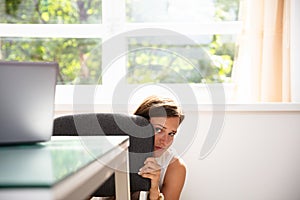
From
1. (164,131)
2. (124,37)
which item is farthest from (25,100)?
(124,37)

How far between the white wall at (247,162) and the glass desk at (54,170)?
5.90ft

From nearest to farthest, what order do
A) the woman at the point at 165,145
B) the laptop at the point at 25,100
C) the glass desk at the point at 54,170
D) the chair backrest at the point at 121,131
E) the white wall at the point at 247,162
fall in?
the glass desk at the point at 54,170 → the laptop at the point at 25,100 → the chair backrest at the point at 121,131 → the woman at the point at 165,145 → the white wall at the point at 247,162

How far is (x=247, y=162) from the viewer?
9.18ft

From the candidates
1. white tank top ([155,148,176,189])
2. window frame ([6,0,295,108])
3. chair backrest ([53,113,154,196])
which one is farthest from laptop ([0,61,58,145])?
window frame ([6,0,295,108])

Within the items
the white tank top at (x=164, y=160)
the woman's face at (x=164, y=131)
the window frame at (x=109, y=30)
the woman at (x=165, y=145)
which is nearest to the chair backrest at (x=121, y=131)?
the woman at (x=165, y=145)

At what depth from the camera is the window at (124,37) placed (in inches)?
121

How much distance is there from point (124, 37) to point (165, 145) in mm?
1053

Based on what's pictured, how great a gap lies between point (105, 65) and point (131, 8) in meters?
0.38

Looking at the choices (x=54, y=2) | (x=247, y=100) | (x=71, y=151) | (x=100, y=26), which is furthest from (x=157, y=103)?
(x=71, y=151)

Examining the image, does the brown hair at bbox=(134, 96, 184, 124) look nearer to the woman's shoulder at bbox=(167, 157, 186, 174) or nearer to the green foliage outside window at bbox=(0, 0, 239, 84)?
the woman's shoulder at bbox=(167, 157, 186, 174)

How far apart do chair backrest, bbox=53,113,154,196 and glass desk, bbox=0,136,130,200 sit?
663mm

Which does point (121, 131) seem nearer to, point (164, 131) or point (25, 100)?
point (164, 131)

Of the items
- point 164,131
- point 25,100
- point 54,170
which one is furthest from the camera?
point 164,131

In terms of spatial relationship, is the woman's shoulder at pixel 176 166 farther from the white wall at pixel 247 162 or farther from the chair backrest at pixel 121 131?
the chair backrest at pixel 121 131
